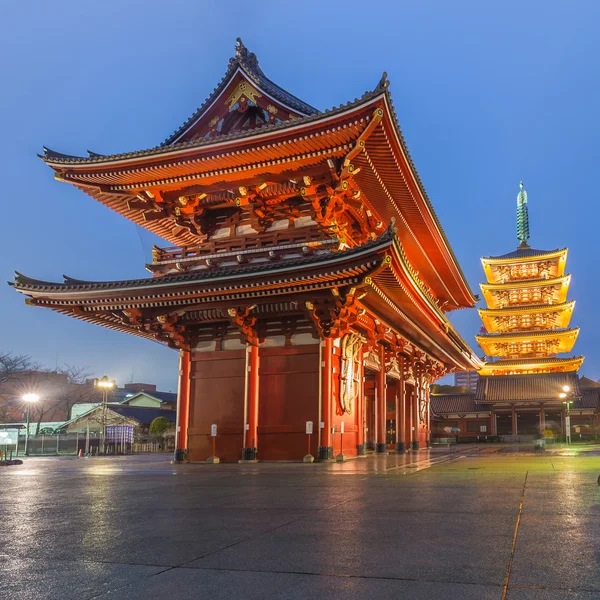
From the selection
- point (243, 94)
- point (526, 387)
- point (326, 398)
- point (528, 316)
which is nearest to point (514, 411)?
point (526, 387)

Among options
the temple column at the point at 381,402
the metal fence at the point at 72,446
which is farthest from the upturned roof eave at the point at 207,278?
the metal fence at the point at 72,446

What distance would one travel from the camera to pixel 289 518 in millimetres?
8047

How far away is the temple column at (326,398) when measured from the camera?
2136 centimetres

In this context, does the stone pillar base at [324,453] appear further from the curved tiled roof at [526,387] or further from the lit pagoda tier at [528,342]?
the lit pagoda tier at [528,342]

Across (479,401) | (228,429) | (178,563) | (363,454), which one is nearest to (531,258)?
(479,401)

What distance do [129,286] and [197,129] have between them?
7942mm

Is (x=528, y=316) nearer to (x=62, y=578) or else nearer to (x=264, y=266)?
(x=264, y=266)

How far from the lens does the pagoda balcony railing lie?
2261cm

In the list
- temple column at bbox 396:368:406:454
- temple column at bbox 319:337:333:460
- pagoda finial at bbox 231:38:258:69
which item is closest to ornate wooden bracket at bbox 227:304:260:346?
temple column at bbox 319:337:333:460

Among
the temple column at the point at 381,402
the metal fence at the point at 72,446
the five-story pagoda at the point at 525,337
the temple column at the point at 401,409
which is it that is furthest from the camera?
the five-story pagoda at the point at 525,337

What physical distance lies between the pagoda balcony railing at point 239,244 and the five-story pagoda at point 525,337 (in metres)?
44.4

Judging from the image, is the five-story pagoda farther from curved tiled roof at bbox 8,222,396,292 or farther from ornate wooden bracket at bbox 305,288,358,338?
curved tiled roof at bbox 8,222,396,292

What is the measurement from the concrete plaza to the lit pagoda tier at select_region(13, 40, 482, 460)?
1029cm

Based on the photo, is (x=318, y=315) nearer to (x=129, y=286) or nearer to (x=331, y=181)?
(x=331, y=181)
